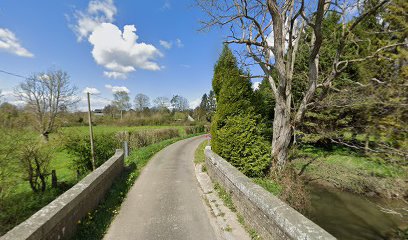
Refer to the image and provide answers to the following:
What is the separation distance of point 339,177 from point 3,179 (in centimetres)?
1376

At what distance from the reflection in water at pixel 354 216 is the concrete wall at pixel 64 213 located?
7.00 meters

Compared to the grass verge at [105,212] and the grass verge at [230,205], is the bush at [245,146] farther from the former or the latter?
the grass verge at [105,212]

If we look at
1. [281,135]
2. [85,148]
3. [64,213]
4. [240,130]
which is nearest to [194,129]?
[85,148]

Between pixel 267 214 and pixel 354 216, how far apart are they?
606 centimetres

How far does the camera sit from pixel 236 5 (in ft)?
35.1

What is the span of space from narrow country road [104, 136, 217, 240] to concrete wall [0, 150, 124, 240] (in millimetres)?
794

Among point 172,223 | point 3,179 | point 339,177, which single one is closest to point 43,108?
point 3,179

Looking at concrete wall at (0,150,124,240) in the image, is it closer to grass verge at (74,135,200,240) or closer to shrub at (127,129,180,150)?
grass verge at (74,135,200,240)

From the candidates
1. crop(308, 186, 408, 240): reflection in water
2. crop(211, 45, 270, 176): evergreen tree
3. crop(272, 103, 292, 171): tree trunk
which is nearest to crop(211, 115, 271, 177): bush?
crop(211, 45, 270, 176): evergreen tree

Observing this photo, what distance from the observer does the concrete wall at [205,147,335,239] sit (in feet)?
10.4

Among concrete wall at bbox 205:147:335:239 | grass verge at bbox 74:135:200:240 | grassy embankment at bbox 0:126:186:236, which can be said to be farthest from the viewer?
grassy embankment at bbox 0:126:186:236

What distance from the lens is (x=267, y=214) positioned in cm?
402

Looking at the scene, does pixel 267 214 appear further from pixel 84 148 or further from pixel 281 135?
pixel 84 148

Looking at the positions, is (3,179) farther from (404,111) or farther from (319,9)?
(319,9)
